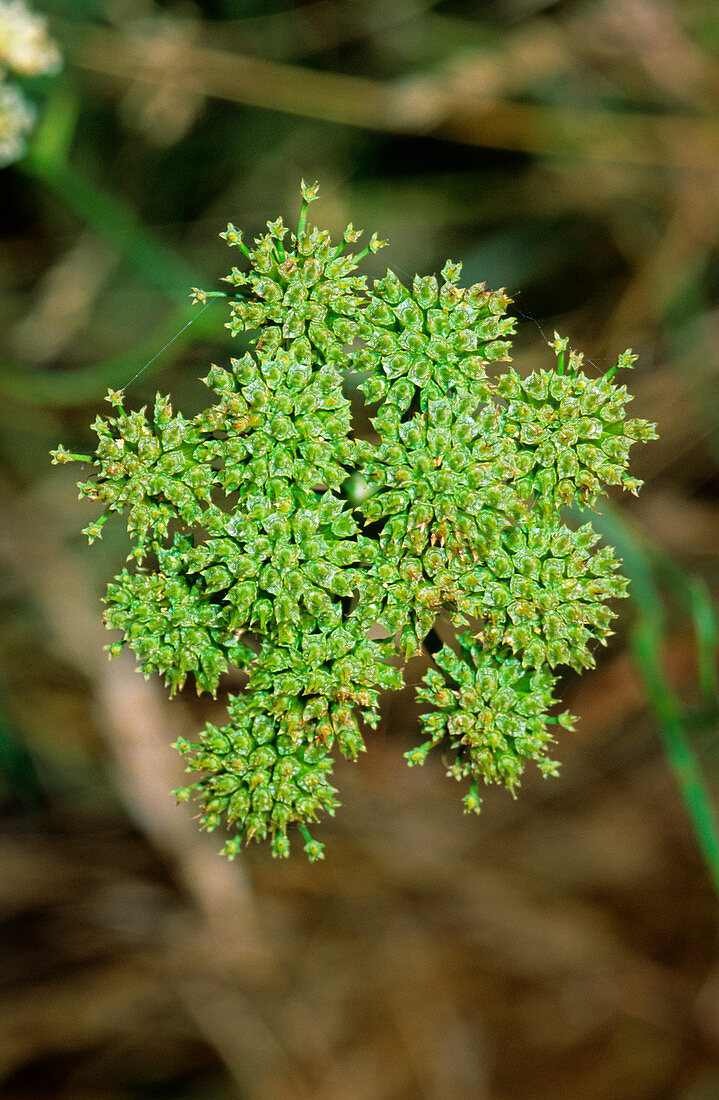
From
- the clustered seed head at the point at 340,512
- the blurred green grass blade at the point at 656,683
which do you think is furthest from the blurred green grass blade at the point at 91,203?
the blurred green grass blade at the point at 656,683

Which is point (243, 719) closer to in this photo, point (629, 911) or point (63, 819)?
point (63, 819)

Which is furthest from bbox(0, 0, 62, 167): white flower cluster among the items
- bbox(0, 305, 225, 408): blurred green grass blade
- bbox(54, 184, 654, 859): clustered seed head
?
bbox(54, 184, 654, 859): clustered seed head

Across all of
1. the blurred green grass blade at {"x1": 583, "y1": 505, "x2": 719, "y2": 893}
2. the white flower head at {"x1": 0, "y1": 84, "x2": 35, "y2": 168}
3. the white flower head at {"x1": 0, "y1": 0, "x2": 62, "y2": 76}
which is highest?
the white flower head at {"x1": 0, "y1": 0, "x2": 62, "y2": 76}

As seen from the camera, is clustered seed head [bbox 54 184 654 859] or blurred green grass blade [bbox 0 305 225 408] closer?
clustered seed head [bbox 54 184 654 859]

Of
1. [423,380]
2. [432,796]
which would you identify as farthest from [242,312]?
[432,796]

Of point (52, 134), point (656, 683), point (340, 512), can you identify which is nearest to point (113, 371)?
point (52, 134)

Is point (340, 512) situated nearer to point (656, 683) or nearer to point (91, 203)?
point (656, 683)

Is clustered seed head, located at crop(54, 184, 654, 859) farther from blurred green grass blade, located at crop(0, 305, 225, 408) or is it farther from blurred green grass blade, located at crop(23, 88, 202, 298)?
blurred green grass blade, located at crop(23, 88, 202, 298)
